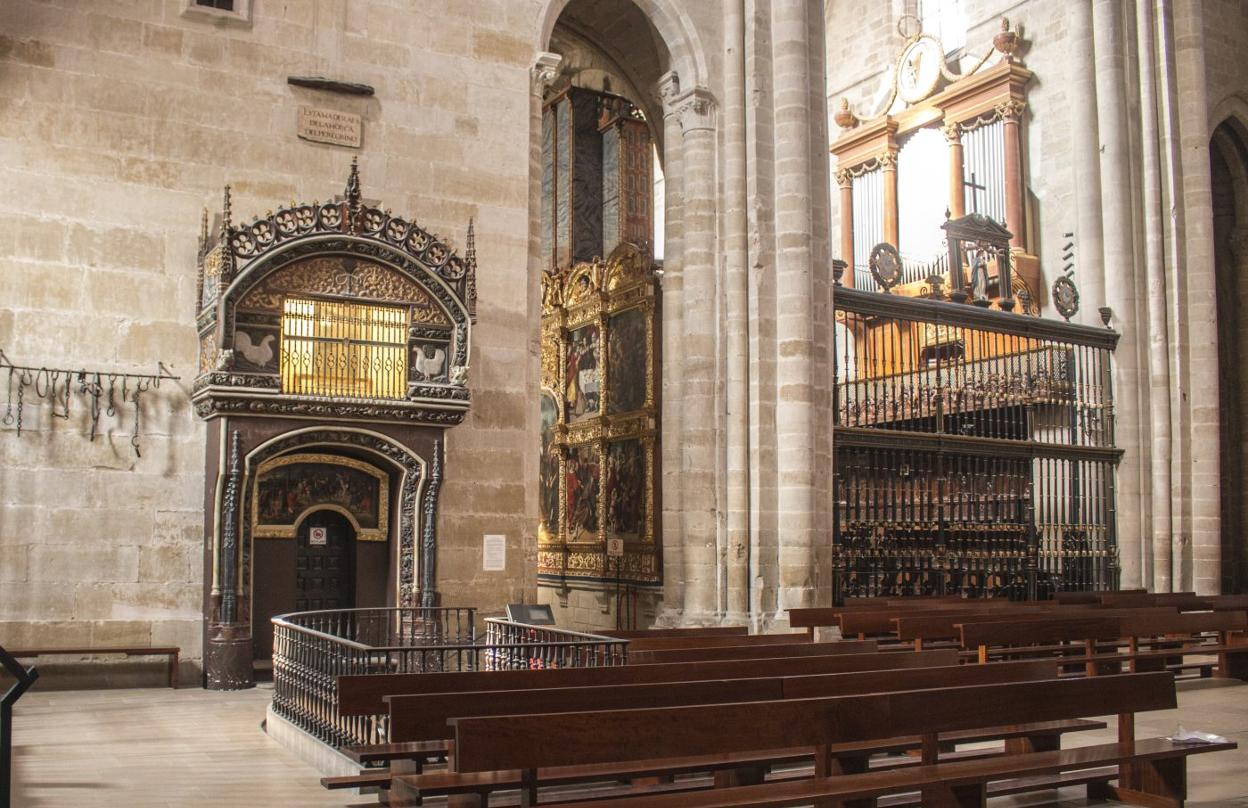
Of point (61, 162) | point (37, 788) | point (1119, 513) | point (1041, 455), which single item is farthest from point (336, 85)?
point (1119, 513)

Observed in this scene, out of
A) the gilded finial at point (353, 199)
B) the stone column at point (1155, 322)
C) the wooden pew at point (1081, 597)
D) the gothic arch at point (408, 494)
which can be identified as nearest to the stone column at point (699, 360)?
the gothic arch at point (408, 494)

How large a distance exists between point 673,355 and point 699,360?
16.6 inches

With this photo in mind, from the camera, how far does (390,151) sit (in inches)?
519

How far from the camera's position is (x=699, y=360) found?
14.7 metres

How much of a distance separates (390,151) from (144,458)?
13.5ft

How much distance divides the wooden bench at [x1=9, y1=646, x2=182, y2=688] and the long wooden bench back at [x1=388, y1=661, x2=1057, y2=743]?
6.88 m

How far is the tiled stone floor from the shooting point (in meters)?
6.24

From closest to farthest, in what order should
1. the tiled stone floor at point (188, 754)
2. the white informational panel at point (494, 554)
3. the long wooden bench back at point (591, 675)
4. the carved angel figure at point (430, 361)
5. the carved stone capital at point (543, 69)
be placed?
the long wooden bench back at point (591, 675) → the tiled stone floor at point (188, 754) → the carved angel figure at point (430, 361) → the white informational panel at point (494, 554) → the carved stone capital at point (543, 69)

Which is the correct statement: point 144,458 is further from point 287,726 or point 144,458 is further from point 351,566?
point 287,726

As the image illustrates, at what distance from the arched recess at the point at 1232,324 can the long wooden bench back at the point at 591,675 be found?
16.2 m

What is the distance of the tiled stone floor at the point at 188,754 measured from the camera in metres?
6.24

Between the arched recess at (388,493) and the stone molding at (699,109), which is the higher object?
the stone molding at (699,109)

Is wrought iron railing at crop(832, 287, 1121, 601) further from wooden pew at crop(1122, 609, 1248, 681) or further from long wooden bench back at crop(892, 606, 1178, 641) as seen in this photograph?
long wooden bench back at crop(892, 606, 1178, 641)

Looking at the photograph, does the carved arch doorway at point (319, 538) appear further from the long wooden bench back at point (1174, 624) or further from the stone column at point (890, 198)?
the stone column at point (890, 198)
